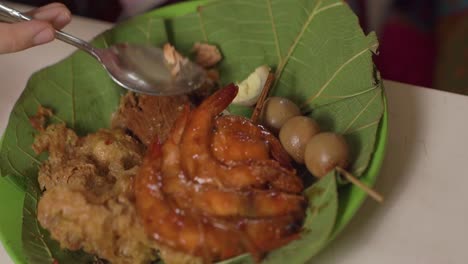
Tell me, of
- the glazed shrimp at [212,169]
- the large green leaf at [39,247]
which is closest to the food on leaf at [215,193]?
the glazed shrimp at [212,169]

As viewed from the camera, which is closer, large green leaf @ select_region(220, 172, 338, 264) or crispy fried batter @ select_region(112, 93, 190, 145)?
large green leaf @ select_region(220, 172, 338, 264)

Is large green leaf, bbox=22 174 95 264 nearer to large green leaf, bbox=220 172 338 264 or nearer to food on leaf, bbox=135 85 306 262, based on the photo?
food on leaf, bbox=135 85 306 262

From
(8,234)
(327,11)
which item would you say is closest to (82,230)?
(8,234)

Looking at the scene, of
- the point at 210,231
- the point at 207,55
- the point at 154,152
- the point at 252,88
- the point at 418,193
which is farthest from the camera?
the point at 207,55

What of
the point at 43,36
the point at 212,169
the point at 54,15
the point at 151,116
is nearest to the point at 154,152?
the point at 212,169

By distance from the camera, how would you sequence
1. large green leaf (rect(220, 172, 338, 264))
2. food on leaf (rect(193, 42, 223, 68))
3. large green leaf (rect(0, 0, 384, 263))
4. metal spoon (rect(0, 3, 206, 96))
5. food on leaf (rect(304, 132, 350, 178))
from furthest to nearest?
food on leaf (rect(193, 42, 223, 68)) < metal spoon (rect(0, 3, 206, 96)) < large green leaf (rect(0, 0, 384, 263)) < food on leaf (rect(304, 132, 350, 178)) < large green leaf (rect(220, 172, 338, 264))

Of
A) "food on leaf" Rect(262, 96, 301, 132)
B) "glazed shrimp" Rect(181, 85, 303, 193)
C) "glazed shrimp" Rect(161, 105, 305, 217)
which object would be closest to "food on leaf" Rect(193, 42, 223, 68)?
"food on leaf" Rect(262, 96, 301, 132)

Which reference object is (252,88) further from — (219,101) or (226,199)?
(226,199)

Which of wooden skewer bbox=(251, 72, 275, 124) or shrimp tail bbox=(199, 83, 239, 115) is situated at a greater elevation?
shrimp tail bbox=(199, 83, 239, 115)
